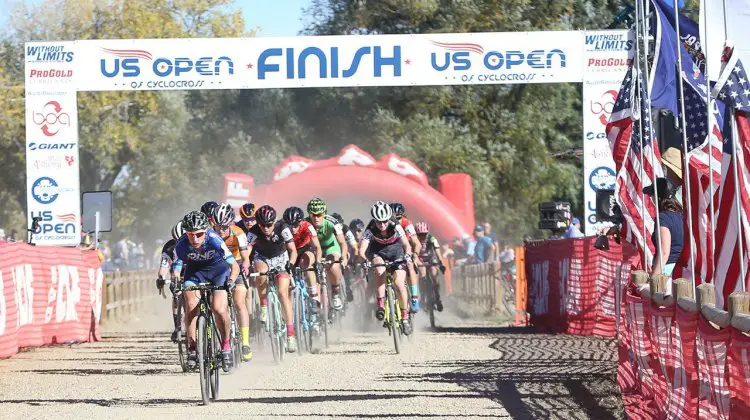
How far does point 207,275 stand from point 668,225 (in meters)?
4.02

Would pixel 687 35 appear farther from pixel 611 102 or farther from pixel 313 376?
pixel 611 102

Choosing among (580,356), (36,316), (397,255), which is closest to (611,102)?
(397,255)

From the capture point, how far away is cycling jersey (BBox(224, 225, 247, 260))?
14557 millimetres

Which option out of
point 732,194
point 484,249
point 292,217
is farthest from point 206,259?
point 484,249

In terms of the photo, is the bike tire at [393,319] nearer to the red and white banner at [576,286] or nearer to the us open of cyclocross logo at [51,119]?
the red and white banner at [576,286]

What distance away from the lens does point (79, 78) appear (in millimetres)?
24484

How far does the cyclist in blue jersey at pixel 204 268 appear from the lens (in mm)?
13016

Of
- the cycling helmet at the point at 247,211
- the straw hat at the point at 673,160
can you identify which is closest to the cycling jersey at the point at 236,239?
the cycling helmet at the point at 247,211

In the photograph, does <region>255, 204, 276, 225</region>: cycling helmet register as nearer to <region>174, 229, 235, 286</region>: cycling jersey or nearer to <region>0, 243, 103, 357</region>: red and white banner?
<region>0, 243, 103, 357</region>: red and white banner

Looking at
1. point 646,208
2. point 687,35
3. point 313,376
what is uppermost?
point 687,35

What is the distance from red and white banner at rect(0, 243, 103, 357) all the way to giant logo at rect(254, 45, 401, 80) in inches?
165

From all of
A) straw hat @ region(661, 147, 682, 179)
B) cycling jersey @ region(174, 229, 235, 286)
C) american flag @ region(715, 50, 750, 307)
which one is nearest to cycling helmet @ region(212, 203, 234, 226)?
cycling jersey @ region(174, 229, 235, 286)

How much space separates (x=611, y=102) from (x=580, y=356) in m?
7.95

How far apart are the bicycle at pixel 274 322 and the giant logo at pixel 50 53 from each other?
27.2 feet
